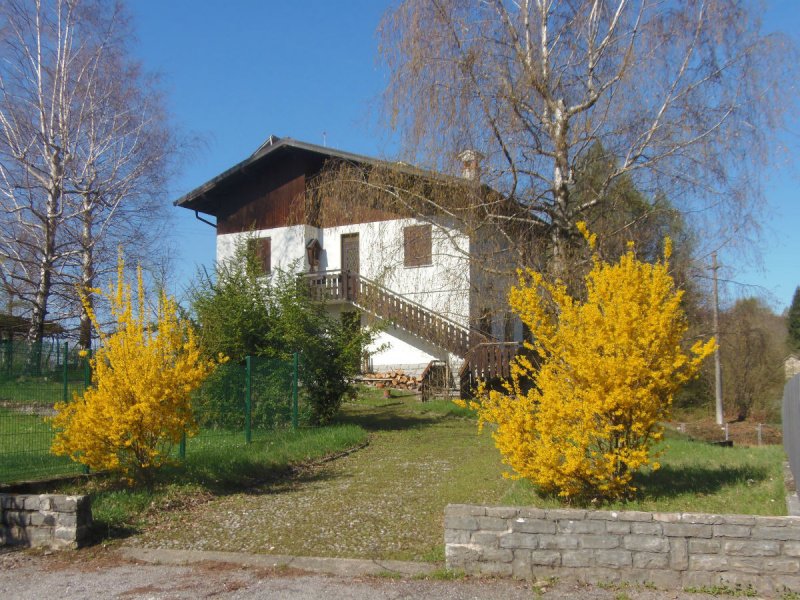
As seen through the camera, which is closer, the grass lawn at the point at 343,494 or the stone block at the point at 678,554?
the stone block at the point at 678,554

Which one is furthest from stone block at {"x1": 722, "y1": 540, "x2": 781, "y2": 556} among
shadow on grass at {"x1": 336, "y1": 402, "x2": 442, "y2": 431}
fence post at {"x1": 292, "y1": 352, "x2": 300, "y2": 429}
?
shadow on grass at {"x1": 336, "y1": 402, "x2": 442, "y2": 431}

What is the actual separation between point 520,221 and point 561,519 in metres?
6.96

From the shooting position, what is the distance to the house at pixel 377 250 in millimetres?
12344

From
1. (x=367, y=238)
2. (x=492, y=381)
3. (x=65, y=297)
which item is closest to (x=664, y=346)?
(x=367, y=238)

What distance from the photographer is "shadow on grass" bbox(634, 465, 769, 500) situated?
7846mm

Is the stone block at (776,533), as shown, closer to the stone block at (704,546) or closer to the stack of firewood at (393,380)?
the stone block at (704,546)

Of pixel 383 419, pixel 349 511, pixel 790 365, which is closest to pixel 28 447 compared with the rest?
pixel 349 511

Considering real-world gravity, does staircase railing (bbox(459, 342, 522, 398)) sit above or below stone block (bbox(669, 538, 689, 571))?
above

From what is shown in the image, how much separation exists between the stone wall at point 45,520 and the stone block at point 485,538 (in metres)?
3.95

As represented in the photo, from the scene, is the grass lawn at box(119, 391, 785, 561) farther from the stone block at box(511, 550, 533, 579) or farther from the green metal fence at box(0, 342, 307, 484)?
the green metal fence at box(0, 342, 307, 484)

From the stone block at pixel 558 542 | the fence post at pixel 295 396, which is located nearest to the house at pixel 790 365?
the fence post at pixel 295 396

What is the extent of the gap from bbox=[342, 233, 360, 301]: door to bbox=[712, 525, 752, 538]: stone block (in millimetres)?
19969

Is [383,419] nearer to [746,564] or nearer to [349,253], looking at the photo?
[349,253]

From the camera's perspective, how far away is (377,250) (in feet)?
42.0
